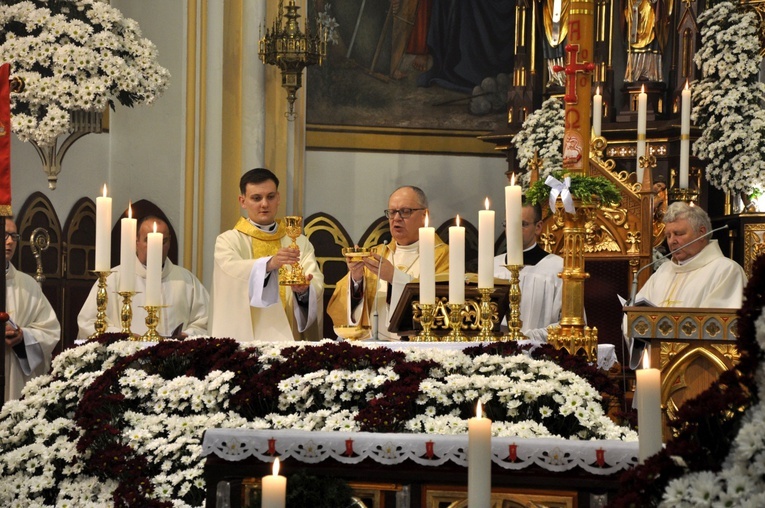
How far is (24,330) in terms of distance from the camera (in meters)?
7.78

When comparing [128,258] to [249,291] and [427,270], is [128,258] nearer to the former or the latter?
[249,291]

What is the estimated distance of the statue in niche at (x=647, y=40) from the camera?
10312mm

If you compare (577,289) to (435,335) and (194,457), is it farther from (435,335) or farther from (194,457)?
(194,457)

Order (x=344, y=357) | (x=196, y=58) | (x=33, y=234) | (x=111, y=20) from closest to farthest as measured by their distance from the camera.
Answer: (x=344, y=357) < (x=111, y=20) < (x=33, y=234) < (x=196, y=58)

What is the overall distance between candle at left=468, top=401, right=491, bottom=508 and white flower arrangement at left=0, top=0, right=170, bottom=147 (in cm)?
576

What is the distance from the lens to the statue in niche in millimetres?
10312

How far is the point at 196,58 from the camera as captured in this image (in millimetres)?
10516

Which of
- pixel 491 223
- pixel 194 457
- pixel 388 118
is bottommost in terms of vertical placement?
pixel 194 457

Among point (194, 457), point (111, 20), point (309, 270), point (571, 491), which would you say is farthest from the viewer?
point (111, 20)

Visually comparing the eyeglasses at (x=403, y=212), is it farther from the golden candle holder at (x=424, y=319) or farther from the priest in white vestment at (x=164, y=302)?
the priest in white vestment at (x=164, y=302)

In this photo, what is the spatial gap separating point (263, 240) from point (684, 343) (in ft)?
8.18

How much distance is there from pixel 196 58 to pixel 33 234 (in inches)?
79.7

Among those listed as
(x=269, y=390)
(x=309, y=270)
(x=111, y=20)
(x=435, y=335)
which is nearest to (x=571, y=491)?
(x=269, y=390)

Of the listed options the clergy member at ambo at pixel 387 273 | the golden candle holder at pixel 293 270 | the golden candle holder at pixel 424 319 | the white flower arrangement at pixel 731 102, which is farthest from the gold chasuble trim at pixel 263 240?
the white flower arrangement at pixel 731 102
